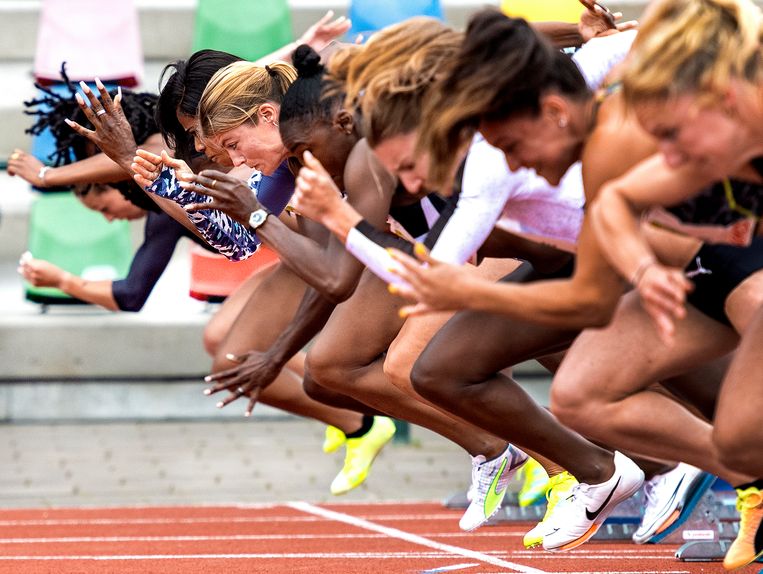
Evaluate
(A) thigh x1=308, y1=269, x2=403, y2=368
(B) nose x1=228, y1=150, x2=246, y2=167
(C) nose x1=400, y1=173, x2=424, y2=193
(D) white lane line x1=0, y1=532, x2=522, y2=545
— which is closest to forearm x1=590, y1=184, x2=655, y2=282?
(C) nose x1=400, y1=173, x2=424, y2=193

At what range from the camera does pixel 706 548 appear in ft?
17.7

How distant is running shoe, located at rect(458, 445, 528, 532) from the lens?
17.5ft

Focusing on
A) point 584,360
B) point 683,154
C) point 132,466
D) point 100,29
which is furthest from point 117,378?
point 683,154

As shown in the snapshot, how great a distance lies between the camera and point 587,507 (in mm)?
4691

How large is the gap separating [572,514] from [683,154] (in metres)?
1.87

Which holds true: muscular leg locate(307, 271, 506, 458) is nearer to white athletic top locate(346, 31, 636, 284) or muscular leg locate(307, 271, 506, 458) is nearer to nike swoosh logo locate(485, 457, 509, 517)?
nike swoosh logo locate(485, 457, 509, 517)

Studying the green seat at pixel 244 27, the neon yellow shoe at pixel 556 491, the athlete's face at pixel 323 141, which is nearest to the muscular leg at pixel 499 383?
the neon yellow shoe at pixel 556 491

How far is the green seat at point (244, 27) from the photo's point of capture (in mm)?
9852

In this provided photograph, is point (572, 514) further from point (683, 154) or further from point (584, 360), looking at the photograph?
point (683, 154)

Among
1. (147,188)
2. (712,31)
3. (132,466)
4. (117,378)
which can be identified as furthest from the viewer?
(117,378)

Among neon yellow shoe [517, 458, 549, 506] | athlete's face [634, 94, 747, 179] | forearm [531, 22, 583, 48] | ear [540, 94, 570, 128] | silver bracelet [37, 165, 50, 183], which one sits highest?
athlete's face [634, 94, 747, 179]

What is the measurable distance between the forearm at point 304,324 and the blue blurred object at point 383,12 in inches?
133

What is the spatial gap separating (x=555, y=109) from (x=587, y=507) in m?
1.68

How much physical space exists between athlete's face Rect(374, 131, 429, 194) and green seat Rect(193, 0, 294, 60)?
5.96 metres
